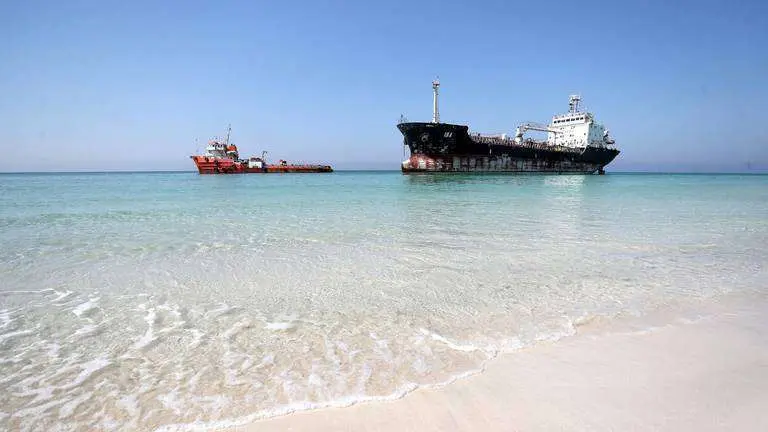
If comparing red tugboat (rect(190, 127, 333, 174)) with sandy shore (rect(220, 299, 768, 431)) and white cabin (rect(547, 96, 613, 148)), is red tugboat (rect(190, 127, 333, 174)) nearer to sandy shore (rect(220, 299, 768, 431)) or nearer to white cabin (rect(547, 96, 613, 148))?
white cabin (rect(547, 96, 613, 148))

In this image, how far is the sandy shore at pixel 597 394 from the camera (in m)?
1.69

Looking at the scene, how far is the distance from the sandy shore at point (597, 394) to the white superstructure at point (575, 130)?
50.6 metres

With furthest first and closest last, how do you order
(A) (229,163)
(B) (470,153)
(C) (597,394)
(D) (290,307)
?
(A) (229,163)
(B) (470,153)
(D) (290,307)
(C) (597,394)

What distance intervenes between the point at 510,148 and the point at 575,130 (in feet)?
55.2

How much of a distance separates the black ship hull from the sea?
32.2 meters

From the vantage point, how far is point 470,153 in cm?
4047

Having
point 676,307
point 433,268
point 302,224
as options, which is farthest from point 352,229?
point 676,307

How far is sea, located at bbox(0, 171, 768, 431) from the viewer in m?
1.97

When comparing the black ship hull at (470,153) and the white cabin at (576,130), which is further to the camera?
the white cabin at (576,130)

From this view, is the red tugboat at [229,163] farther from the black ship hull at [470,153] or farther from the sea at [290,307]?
the sea at [290,307]

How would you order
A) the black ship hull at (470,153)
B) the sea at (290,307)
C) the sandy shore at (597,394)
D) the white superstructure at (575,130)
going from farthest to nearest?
the white superstructure at (575,130) → the black ship hull at (470,153) → the sea at (290,307) → the sandy shore at (597,394)

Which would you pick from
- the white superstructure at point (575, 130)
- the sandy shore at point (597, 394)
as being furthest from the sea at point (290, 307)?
the white superstructure at point (575, 130)

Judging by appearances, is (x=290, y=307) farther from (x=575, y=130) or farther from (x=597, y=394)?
(x=575, y=130)

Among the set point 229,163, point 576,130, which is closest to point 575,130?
point 576,130
